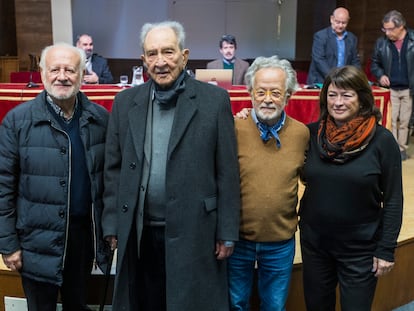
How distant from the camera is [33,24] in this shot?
26.1 feet

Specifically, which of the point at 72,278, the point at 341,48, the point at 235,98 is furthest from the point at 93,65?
the point at 72,278

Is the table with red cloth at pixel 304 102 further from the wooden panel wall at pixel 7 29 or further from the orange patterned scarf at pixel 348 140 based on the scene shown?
the wooden panel wall at pixel 7 29

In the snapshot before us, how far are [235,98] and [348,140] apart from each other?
2764 millimetres

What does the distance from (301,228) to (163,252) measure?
1.85 ft

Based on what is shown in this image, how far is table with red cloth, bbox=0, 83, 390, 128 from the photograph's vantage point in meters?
4.50

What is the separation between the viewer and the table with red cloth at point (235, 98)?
4.50 metres

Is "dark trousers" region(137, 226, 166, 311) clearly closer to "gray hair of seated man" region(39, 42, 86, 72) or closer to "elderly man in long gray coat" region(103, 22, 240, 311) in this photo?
"elderly man in long gray coat" region(103, 22, 240, 311)

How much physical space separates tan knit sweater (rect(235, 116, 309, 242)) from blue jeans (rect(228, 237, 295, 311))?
0.05 m

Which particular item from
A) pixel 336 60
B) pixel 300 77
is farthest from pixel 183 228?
pixel 300 77

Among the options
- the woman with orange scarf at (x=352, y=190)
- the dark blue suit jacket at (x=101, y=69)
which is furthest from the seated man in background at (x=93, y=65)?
the woman with orange scarf at (x=352, y=190)

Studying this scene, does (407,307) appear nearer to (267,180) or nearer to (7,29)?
(267,180)

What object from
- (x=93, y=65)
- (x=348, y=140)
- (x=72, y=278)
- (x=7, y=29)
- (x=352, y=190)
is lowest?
(x=72, y=278)

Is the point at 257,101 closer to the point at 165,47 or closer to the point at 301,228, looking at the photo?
the point at 165,47

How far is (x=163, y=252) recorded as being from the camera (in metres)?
1.92
